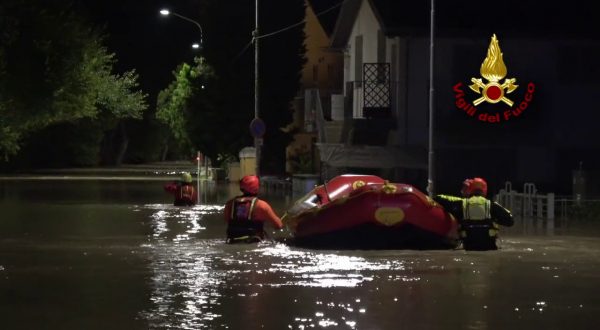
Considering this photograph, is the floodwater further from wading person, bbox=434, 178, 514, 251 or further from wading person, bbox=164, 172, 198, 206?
wading person, bbox=164, 172, 198, 206

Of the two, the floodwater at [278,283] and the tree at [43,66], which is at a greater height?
the tree at [43,66]

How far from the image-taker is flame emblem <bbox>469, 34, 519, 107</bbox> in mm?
37562

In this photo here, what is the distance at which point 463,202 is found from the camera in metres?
18.5

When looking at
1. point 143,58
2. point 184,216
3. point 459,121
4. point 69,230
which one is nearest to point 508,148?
point 459,121

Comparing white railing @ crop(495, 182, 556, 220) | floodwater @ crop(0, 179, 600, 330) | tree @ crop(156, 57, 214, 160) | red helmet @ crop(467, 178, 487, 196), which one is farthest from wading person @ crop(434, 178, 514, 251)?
tree @ crop(156, 57, 214, 160)

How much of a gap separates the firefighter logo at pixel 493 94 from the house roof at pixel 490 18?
4.47 ft

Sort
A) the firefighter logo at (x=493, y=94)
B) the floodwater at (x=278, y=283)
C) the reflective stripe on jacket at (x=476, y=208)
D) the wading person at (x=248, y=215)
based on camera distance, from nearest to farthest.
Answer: the floodwater at (x=278, y=283)
the reflective stripe on jacket at (x=476, y=208)
the wading person at (x=248, y=215)
the firefighter logo at (x=493, y=94)

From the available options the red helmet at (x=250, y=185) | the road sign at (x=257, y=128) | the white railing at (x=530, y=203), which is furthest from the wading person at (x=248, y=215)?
the road sign at (x=257, y=128)

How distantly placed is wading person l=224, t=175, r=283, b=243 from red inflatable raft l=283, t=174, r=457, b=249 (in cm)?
87

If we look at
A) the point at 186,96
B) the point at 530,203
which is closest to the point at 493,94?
the point at 530,203

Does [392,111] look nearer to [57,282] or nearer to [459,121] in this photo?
[459,121]

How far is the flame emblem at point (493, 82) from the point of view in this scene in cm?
3756

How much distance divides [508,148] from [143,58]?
66332 millimetres

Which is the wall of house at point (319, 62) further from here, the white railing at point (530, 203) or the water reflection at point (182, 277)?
the water reflection at point (182, 277)
